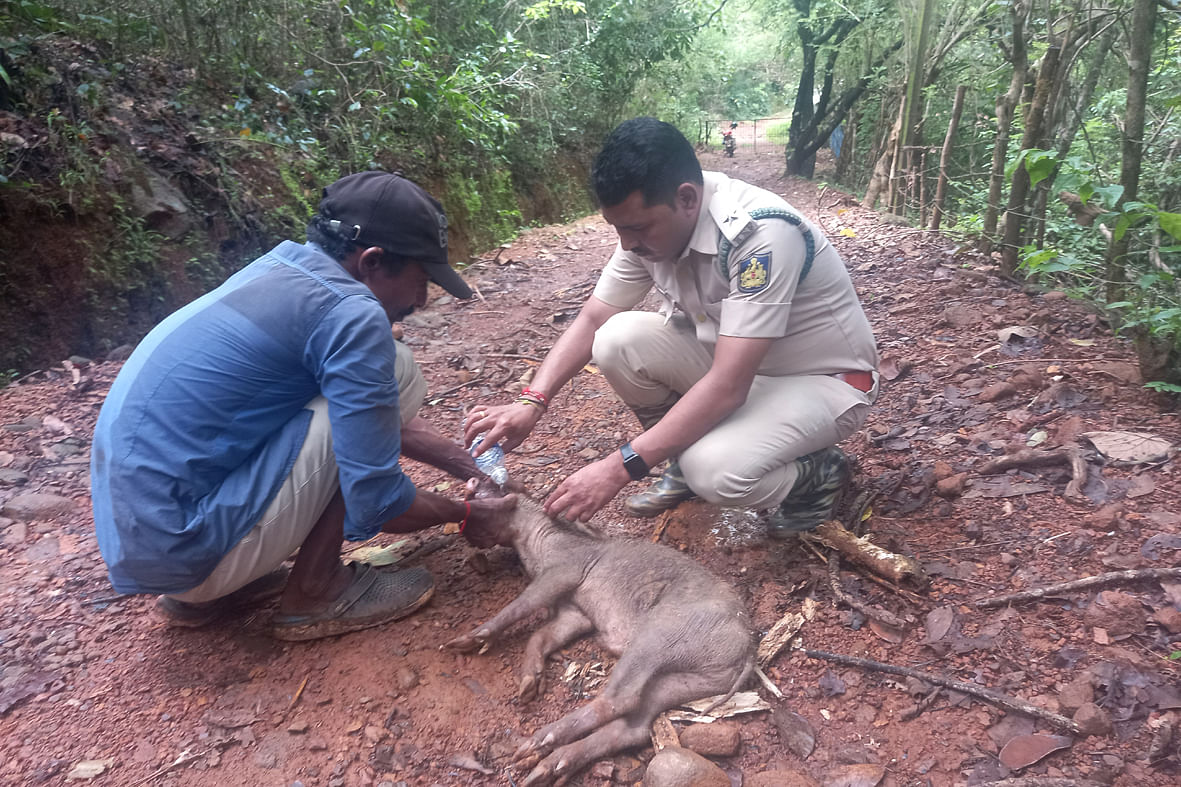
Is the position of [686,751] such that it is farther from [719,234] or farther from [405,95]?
[405,95]

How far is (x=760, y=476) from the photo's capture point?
2887mm

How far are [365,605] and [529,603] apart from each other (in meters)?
0.68

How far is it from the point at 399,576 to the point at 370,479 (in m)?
0.87

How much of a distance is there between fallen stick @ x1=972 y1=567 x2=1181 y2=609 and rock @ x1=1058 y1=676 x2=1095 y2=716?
374 millimetres

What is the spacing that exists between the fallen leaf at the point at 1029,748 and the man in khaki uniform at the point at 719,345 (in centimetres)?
118

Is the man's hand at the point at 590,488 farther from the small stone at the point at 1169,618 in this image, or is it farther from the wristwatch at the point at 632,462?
the small stone at the point at 1169,618

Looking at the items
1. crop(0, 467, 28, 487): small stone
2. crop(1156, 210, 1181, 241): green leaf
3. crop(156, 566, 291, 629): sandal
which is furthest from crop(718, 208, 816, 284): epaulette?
crop(0, 467, 28, 487): small stone

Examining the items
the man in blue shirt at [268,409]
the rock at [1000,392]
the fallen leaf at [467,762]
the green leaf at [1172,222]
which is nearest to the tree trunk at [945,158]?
the rock at [1000,392]

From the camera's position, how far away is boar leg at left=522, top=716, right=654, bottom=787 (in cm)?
224

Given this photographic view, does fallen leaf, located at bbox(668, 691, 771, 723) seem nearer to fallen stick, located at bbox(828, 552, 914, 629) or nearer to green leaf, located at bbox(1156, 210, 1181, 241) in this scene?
fallen stick, located at bbox(828, 552, 914, 629)

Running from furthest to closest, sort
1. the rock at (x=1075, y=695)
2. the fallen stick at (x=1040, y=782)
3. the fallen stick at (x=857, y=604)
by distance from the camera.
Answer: the fallen stick at (x=857, y=604) → the rock at (x=1075, y=695) → the fallen stick at (x=1040, y=782)

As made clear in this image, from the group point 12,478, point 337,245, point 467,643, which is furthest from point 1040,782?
point 12,478

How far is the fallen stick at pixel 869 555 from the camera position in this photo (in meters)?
2.75

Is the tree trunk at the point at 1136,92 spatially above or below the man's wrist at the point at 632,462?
above
